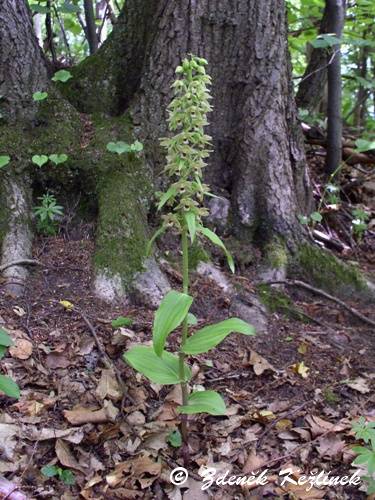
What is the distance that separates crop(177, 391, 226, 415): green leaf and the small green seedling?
52 centimetres

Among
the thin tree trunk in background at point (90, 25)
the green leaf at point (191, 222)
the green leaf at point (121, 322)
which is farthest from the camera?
the thin tree trunk in background at point (90, 25)

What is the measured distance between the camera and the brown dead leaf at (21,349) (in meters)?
2.79

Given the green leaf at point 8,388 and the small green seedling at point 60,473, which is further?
the small green seedling at point 60,473

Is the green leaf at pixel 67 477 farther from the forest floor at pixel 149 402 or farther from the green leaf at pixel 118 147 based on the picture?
the green leaf at pixel 118 147

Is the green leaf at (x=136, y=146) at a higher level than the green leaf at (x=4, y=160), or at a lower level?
higher

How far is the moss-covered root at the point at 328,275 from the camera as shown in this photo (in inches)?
164

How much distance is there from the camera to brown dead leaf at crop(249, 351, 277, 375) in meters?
3.07

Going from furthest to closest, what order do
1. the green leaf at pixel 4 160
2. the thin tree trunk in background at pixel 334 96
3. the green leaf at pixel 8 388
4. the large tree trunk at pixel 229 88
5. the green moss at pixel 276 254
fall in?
the thin tree trunk in background at pixel 334 96
the green moss at pixel 276 254
the large tree trunk at pixel 229 88
the green leaf at pixel 4 160
the green leaf at pixel 8 388

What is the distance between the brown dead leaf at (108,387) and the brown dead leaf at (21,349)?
0.41 metres

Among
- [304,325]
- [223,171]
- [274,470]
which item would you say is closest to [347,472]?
[274,470]

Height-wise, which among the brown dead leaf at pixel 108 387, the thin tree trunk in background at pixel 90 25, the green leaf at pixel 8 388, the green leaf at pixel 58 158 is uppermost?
the thin tree trunk in background at pixel 90 25

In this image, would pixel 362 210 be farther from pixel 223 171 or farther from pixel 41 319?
pixel 41 319

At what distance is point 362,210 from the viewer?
5.38m

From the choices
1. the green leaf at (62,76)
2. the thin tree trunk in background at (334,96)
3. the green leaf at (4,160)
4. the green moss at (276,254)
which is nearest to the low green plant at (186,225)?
the green leaf at (4,160)
